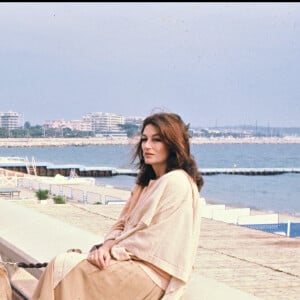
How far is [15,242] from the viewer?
4.79 meters

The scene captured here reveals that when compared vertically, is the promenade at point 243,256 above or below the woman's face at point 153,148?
below

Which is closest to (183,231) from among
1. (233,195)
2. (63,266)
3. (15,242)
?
(63,266)

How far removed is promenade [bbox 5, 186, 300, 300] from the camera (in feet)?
28.1

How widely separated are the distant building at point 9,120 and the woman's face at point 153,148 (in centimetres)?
16862

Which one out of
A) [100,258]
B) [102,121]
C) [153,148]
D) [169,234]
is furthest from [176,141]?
[102,121]

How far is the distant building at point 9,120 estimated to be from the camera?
17064 centimetres

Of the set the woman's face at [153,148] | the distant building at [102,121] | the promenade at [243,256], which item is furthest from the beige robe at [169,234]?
the distant building at [102,121]

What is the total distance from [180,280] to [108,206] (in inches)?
665

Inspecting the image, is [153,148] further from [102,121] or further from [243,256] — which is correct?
[102,121]

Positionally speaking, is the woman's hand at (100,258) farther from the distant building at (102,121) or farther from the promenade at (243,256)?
the distant building at (102,121)

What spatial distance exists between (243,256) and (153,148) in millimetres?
8479

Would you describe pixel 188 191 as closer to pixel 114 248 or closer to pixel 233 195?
pixel 114 248

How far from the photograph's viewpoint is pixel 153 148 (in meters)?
2.96

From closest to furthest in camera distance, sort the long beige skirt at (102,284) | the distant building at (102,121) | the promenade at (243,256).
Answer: the long beige skirt at (102,284)
the promenade at (243,256)
the distant building at (102,121)
